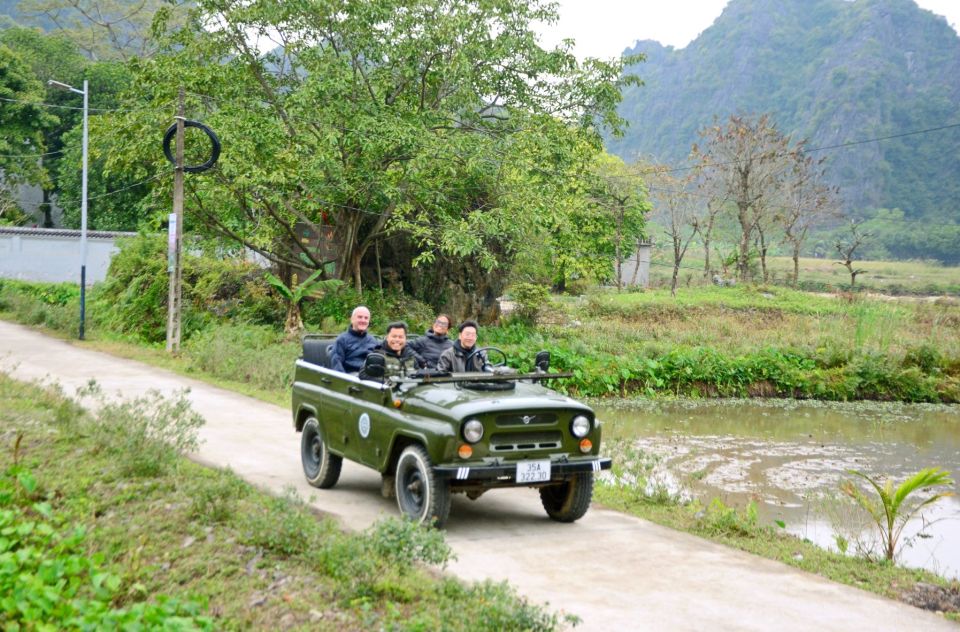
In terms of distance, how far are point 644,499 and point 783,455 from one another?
22.7 feet

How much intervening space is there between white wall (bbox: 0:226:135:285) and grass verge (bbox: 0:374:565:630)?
107ft

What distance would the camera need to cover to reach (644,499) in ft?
35.2

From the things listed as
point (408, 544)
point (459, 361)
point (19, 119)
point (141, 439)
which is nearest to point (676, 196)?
point (19, 119)

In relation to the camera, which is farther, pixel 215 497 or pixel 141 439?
pixel 141 439

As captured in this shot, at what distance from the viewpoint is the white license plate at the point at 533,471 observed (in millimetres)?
8570

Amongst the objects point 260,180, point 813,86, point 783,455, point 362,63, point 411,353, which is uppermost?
point 813,86

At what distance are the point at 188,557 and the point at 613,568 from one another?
332cm

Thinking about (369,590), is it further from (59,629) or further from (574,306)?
(574,306)

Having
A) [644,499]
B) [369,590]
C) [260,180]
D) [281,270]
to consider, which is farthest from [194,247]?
[369,590]

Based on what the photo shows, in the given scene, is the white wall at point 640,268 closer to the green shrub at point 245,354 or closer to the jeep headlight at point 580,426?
the green shrub at point 245,354

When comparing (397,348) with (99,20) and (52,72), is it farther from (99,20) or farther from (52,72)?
(99,20)

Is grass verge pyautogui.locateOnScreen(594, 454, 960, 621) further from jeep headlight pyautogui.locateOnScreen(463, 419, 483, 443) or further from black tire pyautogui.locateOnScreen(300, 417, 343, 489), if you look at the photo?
black tire pyautogui.locateOnScreen(300, 417, 343, 489)

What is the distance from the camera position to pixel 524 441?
8758mm

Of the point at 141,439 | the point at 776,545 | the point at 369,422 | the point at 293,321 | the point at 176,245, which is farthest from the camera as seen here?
the point at 293,321
